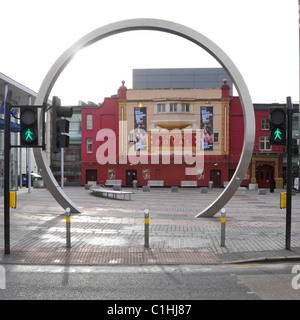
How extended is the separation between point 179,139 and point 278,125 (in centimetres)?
3089

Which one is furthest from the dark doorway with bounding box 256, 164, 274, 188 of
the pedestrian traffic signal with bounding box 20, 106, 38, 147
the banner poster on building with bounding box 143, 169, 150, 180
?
the pedestrian traffic signal with bounding box 20, 106, 38, 147

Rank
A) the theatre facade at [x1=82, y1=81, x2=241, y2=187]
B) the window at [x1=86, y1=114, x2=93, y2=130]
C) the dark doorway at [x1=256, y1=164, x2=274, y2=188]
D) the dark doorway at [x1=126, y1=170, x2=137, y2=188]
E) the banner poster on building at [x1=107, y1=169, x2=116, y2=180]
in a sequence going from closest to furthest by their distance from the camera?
the theatre facade at [x1=82, y1=81, x2=241, y2=187] < the dark doorway at [x1=256, y1=164, x2=274, y2=188] < the dark doorway at [x1=126, y1=170, x2=137, y2=188] < the banner poster on building at [x1=107, y1=169, x2=116, y2=180] < the window at [x1=86, y1=114, x2=93, y2=130]

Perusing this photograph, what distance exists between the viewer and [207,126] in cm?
4088

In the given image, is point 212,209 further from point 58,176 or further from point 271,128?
point 58,176

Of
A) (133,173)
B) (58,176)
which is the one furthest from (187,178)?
(58,176)

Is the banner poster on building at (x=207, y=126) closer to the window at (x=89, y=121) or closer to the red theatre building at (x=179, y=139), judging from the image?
the red theatre building at (x=179, y=139)

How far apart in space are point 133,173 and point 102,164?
11.9 ft

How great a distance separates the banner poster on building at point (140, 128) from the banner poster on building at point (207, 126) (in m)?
6.14

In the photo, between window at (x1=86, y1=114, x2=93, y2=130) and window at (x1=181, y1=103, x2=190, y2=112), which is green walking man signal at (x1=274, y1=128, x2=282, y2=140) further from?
window at (x1=86, y1=114, x2=93, y2=130)

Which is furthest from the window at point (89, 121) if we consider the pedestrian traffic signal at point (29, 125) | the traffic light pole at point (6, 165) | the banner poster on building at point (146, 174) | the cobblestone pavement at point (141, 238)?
the pedestrian traffic signal at point (29, 125)

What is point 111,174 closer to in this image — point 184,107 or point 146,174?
point 146,174

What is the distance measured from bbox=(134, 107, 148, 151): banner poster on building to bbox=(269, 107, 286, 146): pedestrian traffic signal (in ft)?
103

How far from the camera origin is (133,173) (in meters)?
41.8

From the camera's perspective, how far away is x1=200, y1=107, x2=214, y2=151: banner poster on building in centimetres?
4072
